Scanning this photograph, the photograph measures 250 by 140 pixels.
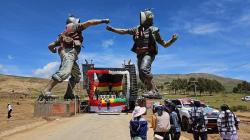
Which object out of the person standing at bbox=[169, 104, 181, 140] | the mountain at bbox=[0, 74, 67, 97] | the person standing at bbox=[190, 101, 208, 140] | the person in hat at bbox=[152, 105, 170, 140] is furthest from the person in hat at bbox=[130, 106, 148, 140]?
the mountain at bbox=[0, 74, 67, 97]

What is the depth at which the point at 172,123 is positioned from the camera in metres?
11.4

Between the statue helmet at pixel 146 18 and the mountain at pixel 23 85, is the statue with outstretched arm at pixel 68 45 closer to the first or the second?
the statue helmet at pixel 146 18

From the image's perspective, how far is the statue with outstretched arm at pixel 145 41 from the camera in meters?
27.6

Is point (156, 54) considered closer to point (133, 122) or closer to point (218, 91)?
point (133, 122)

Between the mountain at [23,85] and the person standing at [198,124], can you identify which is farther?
the mountain at [23,85]

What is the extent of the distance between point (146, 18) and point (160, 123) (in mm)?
18119

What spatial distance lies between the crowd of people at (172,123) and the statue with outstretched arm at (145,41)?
15.6 meters

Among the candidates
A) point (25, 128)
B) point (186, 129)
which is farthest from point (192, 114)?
point (25, 128)

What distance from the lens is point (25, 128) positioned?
21891mm

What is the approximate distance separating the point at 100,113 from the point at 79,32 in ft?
25.8

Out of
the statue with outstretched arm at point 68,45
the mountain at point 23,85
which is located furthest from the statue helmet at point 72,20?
the mountain at point 23,85

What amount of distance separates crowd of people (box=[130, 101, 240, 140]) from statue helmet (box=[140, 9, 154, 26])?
15.9 metres

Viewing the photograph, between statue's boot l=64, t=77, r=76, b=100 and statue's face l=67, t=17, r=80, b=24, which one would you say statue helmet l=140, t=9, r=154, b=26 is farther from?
statue's boot l=64, t=77, r=76, b=100

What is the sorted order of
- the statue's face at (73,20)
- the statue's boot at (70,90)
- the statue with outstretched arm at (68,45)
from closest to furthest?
1. the statue with outstretched arm at (68,45)
2. the statue's face at (73,20)
3. the statue's boot at (70,90)
